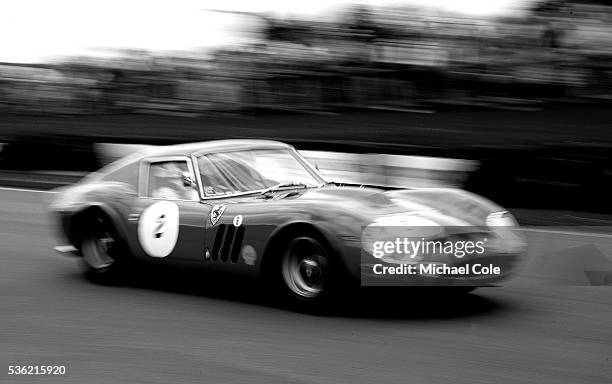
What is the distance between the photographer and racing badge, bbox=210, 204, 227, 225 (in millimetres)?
5801

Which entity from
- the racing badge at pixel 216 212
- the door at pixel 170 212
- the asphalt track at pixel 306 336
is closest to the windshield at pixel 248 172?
the door at pixel 170 212

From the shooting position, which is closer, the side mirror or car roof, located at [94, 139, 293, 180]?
the side mirror

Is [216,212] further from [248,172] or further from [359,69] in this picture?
[359,69]

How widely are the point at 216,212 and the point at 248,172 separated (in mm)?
510

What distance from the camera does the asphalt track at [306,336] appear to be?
170 inches

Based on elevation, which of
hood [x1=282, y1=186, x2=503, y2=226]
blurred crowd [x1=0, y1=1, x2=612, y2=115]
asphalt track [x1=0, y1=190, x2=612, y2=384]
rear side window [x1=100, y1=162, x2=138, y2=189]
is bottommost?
asphalt track [x1=0, y1=190, x2=612, y2=384]

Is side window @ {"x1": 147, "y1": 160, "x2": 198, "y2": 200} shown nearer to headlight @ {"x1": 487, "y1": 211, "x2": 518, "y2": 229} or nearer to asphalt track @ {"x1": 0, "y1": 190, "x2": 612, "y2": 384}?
asphalt track @ {"x1": 0, "y1": 190, "x2": 612, "y2": 384}

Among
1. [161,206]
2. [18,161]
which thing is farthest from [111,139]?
[161,206]

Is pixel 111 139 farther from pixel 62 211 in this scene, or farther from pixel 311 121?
pixel 62 211

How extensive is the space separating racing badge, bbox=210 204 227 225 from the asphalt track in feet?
1.73

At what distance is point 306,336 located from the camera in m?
4.97

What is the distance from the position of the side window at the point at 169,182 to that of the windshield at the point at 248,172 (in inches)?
5.2

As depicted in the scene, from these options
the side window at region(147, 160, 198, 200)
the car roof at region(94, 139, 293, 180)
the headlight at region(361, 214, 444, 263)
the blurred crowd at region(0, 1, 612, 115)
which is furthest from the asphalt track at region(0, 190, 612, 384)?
the blurred crowd at region(0, 1, 612, 115)

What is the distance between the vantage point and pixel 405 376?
421 cm
